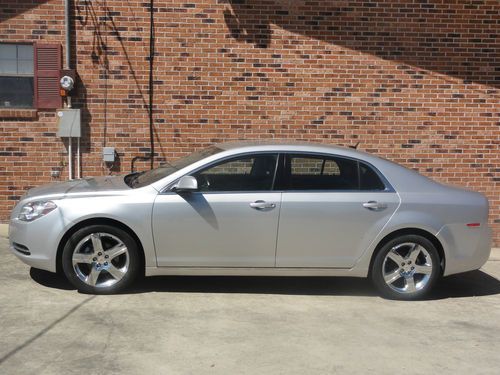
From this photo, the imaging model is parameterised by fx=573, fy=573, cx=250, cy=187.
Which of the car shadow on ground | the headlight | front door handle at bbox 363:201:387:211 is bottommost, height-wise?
the car shadow on ground

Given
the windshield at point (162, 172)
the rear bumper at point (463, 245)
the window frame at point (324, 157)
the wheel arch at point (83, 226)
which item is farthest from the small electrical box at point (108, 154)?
the rear bumper at point (463, 245)

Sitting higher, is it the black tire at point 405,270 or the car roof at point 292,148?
the car roof at point 292,148

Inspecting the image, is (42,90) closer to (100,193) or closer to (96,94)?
(96,94)

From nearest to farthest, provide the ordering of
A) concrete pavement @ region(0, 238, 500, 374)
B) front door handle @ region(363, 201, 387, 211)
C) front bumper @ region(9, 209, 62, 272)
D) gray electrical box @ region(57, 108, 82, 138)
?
concrete pavement @ region(0, 238, 500, 374)
front bumper @ region(9, 209, 62, 272)
front door handle @ region(363, 201, 387, 211)
gray electrical box @ region(57, 108, 82, 138)

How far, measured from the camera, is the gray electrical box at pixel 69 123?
802 cm

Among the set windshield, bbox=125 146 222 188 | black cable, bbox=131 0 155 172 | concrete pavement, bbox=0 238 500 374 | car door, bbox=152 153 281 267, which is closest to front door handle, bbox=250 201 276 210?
car door, bbox=152 153 281 267

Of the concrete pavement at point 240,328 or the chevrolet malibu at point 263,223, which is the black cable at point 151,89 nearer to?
the chevrolet malibu at point 263,223

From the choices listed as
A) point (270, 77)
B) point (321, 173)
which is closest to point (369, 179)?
point (321, 173)

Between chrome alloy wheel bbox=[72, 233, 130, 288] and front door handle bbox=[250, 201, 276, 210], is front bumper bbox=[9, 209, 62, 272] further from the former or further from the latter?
front door handle bbox=[250, 201, 276, 210]

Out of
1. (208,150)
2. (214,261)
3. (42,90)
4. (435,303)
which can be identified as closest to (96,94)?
(42,90)

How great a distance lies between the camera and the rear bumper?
18.7 ft

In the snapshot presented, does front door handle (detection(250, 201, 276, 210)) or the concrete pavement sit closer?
the concrete pavement

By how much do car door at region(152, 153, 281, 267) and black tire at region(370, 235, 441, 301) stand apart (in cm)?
108

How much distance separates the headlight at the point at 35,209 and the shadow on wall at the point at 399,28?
392 cm
